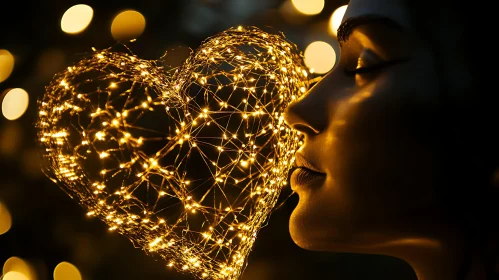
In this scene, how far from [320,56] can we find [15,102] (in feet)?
2.33

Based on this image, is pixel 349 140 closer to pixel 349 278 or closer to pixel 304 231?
pixel 304 231

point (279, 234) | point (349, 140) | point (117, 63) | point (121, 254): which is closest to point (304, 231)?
point (349, 140)

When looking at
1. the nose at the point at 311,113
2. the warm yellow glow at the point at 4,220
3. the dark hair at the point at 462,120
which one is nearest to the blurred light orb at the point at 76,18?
the warm yellow glow at the point at 4,220

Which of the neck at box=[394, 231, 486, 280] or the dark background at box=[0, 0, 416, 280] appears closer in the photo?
the neck at box=[394, 231, 486, 280]

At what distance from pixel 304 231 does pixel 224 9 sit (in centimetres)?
72

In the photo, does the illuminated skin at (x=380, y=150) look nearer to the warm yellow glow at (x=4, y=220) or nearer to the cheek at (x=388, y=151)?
the cheek at (x=388, y=151)

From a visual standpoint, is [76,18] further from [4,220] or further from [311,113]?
[311,113]

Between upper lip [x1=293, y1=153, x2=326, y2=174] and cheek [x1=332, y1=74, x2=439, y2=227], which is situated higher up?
cheek [x1=332, y1=74, x2=439, y2=227]

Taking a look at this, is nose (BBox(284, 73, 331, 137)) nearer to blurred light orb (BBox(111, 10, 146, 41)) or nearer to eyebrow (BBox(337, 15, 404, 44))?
eyebrow (BBox(337, 15, 404, 44))

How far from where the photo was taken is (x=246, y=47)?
1.16m

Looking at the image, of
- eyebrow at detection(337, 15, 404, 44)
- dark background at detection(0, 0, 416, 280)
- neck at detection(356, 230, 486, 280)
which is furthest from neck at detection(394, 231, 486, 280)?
dark background at detection(0, 0, 416, 280)

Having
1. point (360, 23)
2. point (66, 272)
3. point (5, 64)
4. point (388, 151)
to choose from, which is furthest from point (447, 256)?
point (5, 64)

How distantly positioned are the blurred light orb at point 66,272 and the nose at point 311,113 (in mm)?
802

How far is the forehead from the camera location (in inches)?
30.5
